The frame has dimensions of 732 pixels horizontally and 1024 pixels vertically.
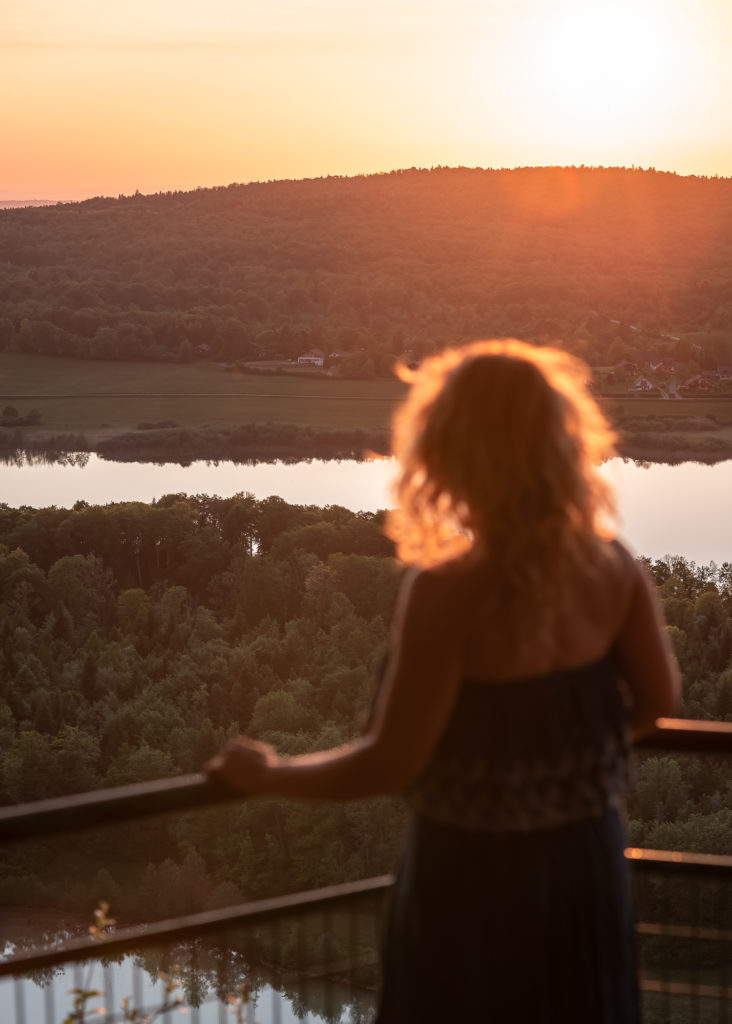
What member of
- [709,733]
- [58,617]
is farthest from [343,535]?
[709,733]

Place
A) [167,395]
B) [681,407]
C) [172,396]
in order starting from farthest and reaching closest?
[172,396] → [167,395] → [681,407]

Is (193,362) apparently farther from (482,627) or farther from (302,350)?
(482,627)

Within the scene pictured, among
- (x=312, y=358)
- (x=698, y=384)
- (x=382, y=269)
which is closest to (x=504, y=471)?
(x=698, y=384)

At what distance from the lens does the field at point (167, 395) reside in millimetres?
50062

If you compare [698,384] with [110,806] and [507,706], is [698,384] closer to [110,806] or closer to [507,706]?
[110,806]

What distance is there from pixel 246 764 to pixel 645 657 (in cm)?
48

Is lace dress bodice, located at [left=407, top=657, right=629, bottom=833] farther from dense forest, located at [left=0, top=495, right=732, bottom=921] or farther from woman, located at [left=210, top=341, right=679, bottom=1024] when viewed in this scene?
dense forest, located at [left=0, top=495, right=732, bottom=921]

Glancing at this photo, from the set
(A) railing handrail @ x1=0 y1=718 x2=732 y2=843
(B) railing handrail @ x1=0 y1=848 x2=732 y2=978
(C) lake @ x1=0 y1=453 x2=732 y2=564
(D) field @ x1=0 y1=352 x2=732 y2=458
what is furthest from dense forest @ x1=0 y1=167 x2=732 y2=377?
(A) railing handrail @ x1=0 y1=718 x2=732 y2=843

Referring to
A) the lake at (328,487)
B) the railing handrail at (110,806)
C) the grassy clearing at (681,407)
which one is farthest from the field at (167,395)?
the railing handrail at (110,806)

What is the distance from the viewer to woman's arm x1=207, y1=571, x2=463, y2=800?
3.68 ft

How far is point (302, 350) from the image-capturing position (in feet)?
171

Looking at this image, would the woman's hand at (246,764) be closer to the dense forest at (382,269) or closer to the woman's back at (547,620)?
the woman's back at (547,620)

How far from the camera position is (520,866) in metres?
1.23

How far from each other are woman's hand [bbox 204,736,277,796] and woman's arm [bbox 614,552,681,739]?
0.42 meters
